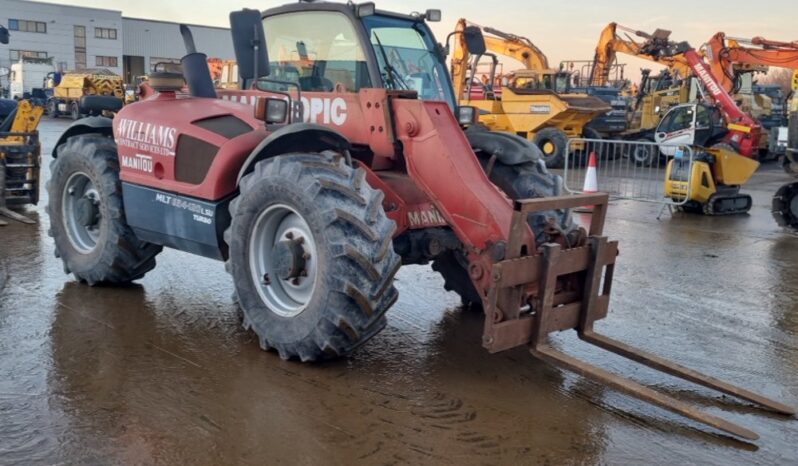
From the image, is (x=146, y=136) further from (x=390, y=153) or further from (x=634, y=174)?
(x=634, y=174)

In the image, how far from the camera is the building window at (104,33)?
62656mm

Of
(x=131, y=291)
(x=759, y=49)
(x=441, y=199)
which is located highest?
(x=759, y=49)

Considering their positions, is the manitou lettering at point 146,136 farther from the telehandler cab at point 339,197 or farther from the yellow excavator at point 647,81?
the yellow excavator at point 647,81

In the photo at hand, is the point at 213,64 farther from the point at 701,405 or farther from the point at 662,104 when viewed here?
the point at 701,405

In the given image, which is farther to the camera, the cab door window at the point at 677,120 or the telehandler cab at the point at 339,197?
the cab door window at the point at 677,120

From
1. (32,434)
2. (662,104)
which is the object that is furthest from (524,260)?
(662,104)

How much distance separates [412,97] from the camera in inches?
213

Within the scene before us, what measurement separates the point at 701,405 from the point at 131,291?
451 centimetres

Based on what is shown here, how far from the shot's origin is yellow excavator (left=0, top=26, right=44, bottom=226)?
9992mm

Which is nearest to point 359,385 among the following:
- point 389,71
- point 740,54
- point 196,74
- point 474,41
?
point 389,71

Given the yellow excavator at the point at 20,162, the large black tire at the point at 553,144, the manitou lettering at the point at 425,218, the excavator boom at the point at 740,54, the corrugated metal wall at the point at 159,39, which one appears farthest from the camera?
the corrugated metal wall at the point at 159,39

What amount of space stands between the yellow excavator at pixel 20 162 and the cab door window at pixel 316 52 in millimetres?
5562

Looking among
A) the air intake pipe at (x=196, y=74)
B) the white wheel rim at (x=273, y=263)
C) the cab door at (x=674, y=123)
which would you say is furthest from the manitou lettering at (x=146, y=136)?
the cab door at (x=674, y=123)

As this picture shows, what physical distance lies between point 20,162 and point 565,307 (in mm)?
8290
